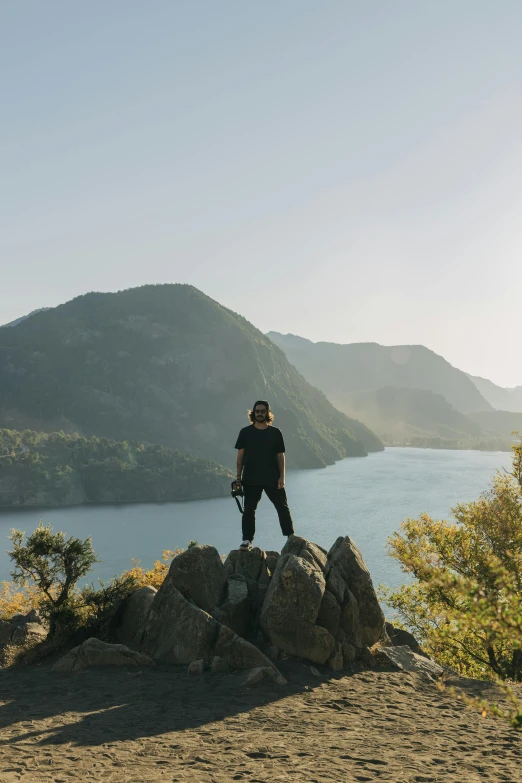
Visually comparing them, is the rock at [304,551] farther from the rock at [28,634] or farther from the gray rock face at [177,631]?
the rock at [28,634]

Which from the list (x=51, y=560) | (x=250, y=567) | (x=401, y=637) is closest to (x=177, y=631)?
(x=250, y=567)

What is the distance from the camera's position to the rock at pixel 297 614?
1179cm

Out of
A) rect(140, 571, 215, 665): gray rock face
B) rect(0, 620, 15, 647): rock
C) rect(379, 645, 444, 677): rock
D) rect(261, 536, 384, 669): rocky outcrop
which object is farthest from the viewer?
rect(0, 620, 15, 647): rock

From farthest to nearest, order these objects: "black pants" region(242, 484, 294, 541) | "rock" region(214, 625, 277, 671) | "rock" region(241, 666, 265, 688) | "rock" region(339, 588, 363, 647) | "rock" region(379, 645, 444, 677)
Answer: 1. "black pants" region(242, 484, 294, 541)
2. "rock" region(339, 588, 363, 647)
3. "rock" region(379, 645, 444, 677)
4. "rock" region(214, 625, 277, 671)
5. "rock" region(241, 666, 265, 688)

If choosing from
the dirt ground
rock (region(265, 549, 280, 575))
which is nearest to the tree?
rock (region(265, 549, 280, 575))

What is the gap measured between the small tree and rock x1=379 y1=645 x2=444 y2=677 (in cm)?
741

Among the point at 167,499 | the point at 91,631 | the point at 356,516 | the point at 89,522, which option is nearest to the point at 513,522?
the point at 91,631

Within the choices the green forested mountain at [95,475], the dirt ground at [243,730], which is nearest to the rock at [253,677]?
the dirt ground at [243,730]

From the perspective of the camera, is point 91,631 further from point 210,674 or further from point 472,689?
point 472,689

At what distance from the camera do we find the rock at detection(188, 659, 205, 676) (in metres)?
11.1

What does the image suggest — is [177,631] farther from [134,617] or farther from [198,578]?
[134,617]

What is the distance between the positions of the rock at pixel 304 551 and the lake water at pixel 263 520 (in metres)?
69.2

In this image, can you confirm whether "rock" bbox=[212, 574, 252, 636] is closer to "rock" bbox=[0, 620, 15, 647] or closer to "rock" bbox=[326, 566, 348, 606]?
"rock" bbox=[326, 566, 348, 606]

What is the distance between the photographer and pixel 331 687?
10758mm
